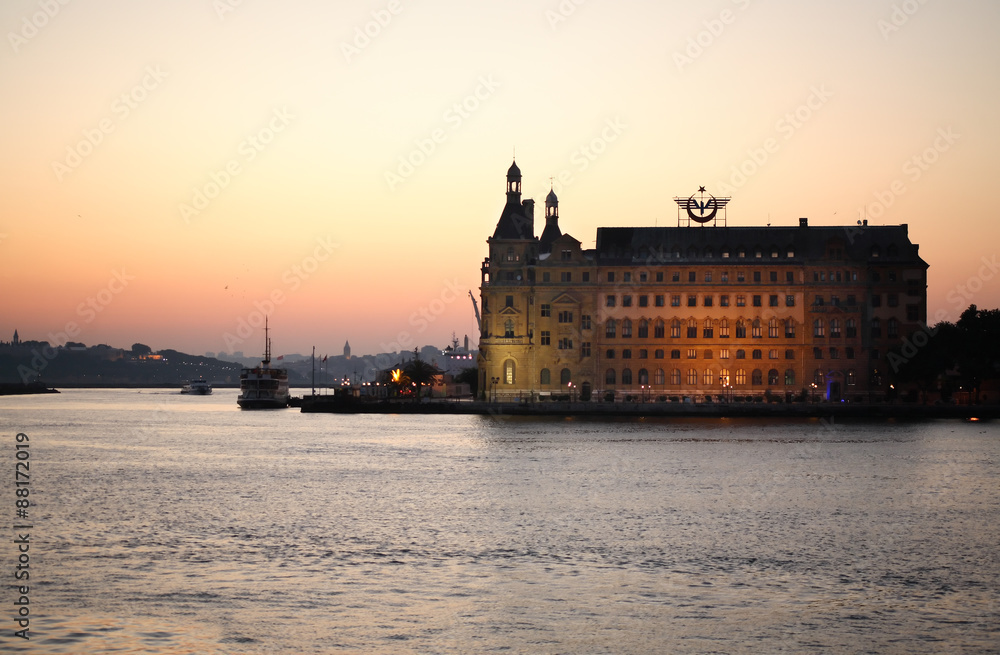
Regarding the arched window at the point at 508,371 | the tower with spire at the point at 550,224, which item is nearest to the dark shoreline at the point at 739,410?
the arched window at the point at 508,371

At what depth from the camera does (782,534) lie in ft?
134

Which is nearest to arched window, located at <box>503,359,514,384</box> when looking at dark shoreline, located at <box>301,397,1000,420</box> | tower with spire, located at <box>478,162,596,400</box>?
tower with spire, located at <box>478,162,596,400</box>

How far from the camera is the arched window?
468 feet

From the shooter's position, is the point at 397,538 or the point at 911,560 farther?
the point at 397,538

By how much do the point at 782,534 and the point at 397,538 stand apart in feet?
43.5

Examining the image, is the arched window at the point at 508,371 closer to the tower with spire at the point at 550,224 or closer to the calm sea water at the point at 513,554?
the tower with spire at the point at 550,224

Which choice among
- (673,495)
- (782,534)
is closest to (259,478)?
(673,495)

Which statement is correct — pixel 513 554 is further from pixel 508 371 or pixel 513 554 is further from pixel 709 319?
pixel 709 319

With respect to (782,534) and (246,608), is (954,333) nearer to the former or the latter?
(782,534)

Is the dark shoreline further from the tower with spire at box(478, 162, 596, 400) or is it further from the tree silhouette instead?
the tree silhouette

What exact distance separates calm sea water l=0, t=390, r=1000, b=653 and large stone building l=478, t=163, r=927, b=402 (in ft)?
214

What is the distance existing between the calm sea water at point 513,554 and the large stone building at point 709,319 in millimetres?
65227

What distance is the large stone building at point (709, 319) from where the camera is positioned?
460ft

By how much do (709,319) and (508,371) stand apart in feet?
81.4
